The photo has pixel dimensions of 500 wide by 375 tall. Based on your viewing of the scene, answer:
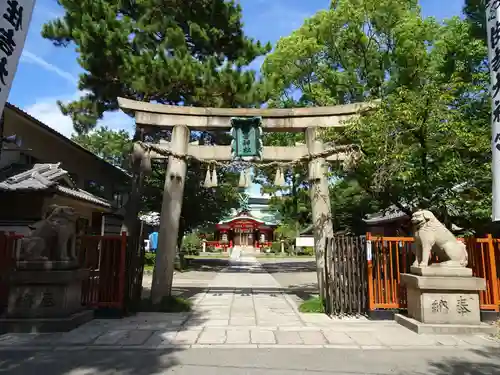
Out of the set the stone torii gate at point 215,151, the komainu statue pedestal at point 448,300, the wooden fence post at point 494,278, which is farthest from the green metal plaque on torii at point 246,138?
the wooden fence post at point 494,278

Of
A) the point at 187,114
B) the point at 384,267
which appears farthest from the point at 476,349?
the point at 187,114

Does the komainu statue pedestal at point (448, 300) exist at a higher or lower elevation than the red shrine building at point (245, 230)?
lower

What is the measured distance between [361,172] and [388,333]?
161 inches

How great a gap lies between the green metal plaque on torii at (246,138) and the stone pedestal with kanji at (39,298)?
496 centimetres

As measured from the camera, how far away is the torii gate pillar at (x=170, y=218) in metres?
9.78

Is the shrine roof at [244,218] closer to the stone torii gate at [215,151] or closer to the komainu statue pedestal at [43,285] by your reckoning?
the stone torii gate at [215,151]

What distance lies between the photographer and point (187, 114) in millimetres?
Result: 10359

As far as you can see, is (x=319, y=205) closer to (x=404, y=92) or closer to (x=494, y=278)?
(x=404, y=92)

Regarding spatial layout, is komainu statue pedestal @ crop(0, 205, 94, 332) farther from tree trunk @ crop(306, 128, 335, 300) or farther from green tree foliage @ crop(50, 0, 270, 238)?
green tree foliage @ crop(50, 0, 270, 238)

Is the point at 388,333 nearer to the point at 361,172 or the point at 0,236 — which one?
the point at 361,172

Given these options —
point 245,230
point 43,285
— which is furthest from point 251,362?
point 245,230

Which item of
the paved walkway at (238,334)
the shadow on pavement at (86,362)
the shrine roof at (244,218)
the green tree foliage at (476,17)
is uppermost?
the green tree foliage at (476,17)

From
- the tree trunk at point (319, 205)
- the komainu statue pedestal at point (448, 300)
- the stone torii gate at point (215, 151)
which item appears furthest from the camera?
the stone torii gate at point (215, 151)

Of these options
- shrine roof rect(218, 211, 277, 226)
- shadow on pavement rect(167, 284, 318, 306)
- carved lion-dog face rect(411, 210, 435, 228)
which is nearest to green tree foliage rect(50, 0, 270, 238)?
shadow on pavement rect(167, 284, 318, 306)
